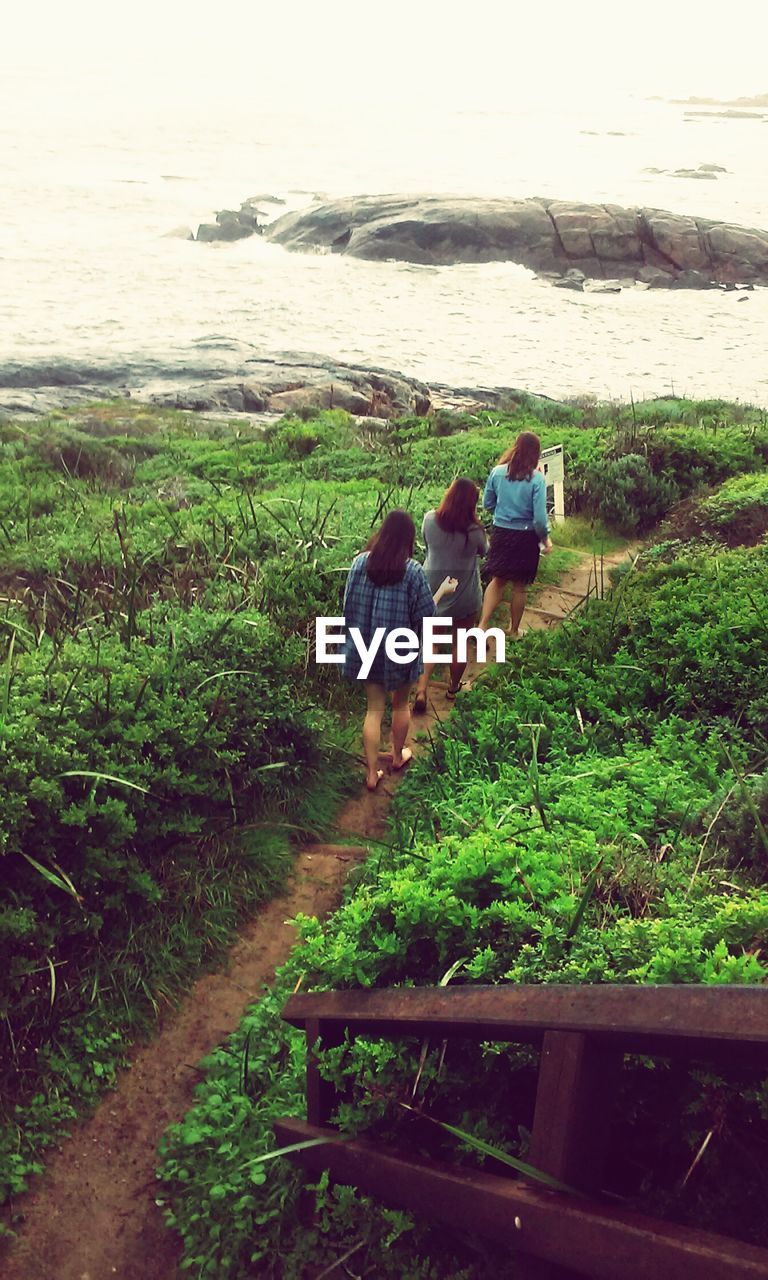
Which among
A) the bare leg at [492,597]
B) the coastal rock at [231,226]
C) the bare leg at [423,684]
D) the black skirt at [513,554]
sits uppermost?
the black skirt at [513,554]

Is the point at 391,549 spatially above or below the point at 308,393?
above

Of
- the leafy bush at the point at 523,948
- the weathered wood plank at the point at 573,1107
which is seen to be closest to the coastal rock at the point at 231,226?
the leafy bush at the point at 523,948

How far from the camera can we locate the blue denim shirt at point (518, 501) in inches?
339

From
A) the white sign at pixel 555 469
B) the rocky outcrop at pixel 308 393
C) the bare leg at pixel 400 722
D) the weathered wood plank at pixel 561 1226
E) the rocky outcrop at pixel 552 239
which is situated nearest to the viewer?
the weathered wood plank at pixel 561 1226

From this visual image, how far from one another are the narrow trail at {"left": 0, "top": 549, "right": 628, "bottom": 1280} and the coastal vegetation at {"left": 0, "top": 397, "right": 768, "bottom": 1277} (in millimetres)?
114

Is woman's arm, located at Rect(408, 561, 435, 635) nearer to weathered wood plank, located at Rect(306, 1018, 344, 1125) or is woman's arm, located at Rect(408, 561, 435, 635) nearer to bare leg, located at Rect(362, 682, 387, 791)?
bare leg, located at Rect(362, 682, 387, 791)

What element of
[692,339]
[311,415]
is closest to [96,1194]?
[311,415]

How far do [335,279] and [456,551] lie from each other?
5038 centimetres

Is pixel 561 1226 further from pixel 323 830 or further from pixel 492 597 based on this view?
pixel 492 597

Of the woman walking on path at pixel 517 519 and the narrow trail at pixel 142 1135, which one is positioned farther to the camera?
the woman walking on path at pixel 517 519

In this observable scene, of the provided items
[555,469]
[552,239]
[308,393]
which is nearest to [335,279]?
[552,239]

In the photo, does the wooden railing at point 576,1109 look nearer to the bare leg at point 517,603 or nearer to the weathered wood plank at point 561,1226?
the weathered wood plank at point 561,1226

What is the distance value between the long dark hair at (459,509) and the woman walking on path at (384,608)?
100cm

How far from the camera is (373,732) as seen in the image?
22.6ft
